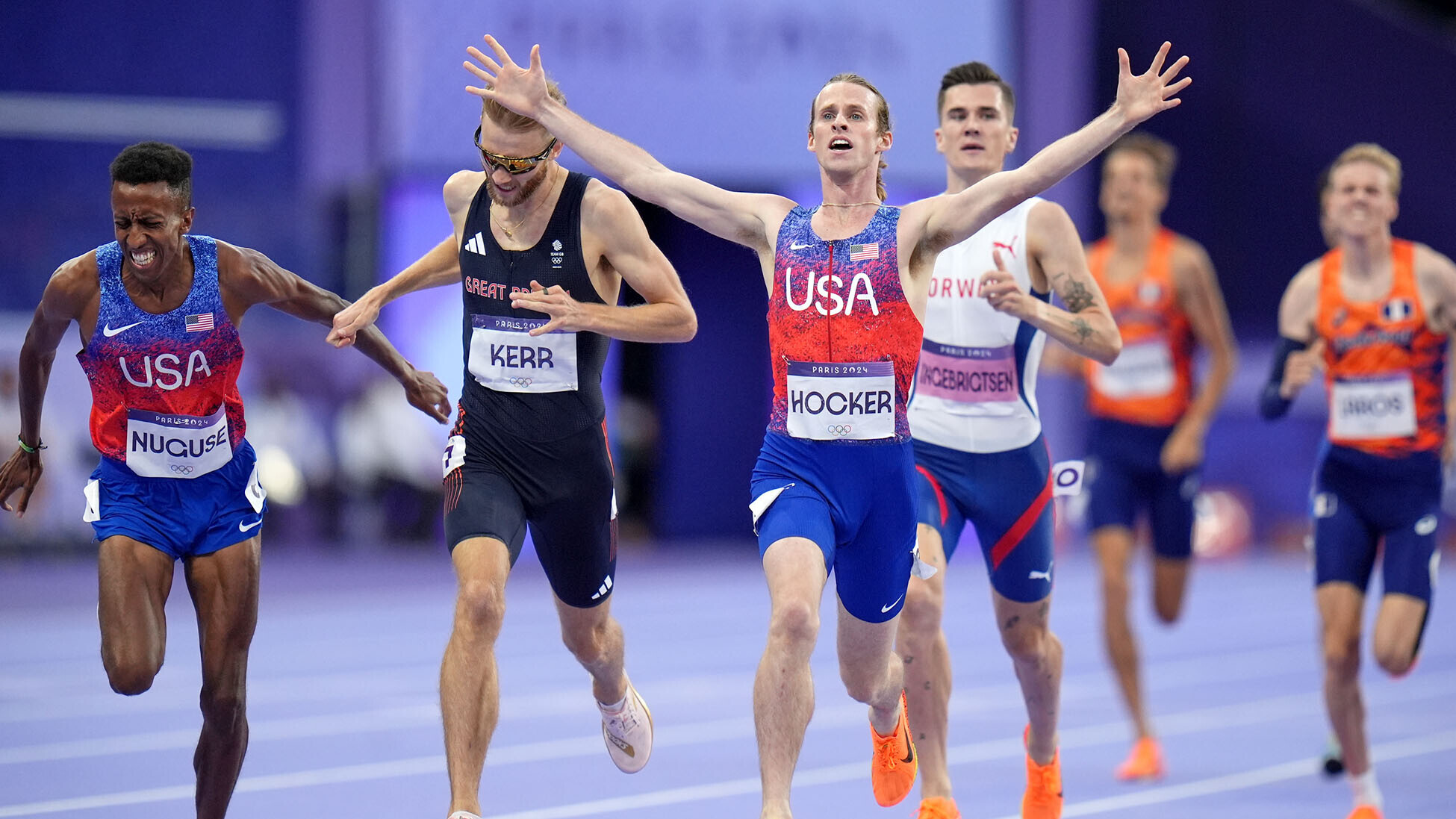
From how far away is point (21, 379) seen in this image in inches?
226

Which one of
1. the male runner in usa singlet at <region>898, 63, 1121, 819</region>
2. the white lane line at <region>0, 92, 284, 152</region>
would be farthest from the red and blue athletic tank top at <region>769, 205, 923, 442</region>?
the white lane line at <region>0, 92, 284, 152</region>

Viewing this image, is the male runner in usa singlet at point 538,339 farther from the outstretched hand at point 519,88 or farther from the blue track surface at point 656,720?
the blue track surface at point 656,720

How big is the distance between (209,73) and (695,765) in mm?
15233

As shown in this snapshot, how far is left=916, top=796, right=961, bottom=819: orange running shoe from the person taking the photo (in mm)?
6152

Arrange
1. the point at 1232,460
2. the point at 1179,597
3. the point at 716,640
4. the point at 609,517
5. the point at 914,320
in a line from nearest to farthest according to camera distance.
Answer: the point at 914,320, the point at 609,517, the point at 1179,597, the point at 716,640, the point at 1232,460

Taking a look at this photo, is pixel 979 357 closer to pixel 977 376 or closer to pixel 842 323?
pixel 977 376

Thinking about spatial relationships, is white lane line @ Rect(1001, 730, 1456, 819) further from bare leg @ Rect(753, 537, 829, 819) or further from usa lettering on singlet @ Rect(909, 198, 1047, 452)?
bare leg @ Rect(753, 537, 829, 819)

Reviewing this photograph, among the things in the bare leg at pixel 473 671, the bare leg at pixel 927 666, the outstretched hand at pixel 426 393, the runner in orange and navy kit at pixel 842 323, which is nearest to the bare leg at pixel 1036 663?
the bare leg at pixel 927 666

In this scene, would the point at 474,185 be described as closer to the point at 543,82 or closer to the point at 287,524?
the point at 543,82

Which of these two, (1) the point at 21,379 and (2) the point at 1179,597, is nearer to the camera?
(1) the point at 21,379

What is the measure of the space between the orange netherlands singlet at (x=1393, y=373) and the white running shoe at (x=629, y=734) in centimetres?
309

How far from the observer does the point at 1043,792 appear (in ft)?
20.9

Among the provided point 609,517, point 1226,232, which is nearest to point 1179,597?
point 609,517

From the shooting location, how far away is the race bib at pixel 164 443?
5.49m
